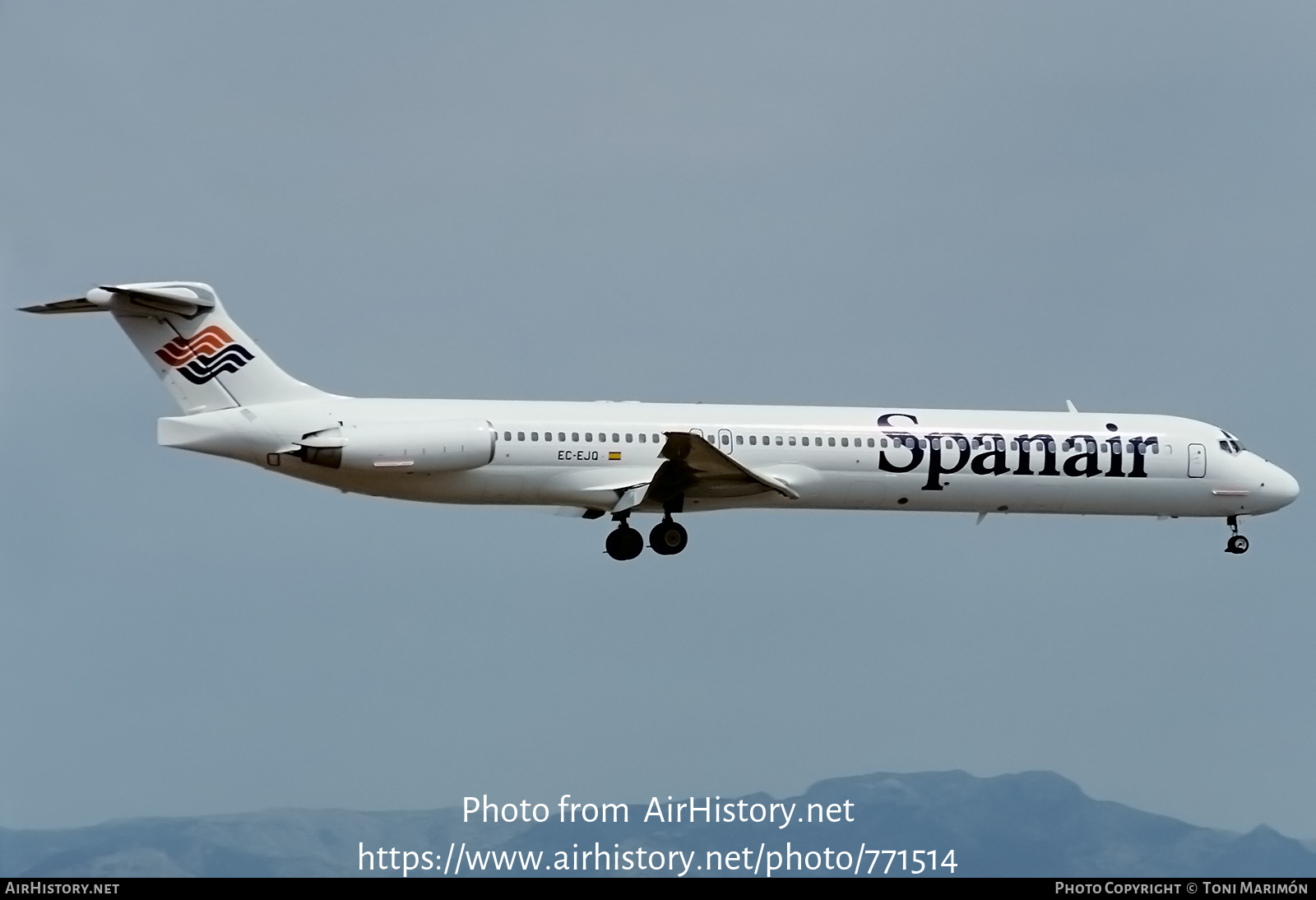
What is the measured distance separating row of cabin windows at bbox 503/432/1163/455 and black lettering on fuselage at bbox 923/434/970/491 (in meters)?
0.01

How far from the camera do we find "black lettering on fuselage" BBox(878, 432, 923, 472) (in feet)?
105

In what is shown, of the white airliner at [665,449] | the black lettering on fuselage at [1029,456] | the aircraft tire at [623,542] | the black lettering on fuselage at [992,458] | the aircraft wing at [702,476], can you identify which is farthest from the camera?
the black lettering on fuselage at [1029,456]

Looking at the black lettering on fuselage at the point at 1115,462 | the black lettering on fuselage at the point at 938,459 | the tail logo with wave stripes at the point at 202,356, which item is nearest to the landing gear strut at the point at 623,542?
the black lettering on fuselage at the point at 938,459

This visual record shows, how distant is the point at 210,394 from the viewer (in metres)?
29.2

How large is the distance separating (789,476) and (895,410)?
8.63 feet

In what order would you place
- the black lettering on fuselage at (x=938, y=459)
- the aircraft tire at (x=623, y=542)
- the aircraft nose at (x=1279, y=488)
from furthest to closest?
the aircraft nose at (x=1279, y=488) → the black lettering on fuselage at (x=938, y=459) → the aircraft tire at (x=623, y=542)

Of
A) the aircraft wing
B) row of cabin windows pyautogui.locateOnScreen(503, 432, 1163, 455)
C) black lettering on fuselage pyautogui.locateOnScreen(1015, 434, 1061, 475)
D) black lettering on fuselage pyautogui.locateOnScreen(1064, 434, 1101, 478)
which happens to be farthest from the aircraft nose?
the aircraft wing

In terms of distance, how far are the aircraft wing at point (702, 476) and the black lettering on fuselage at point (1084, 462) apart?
518 cm

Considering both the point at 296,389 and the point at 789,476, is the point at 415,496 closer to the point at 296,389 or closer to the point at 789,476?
the point at 296,389

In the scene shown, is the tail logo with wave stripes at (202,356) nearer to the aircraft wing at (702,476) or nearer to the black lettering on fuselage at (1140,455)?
the aircraft wing at (702,476)

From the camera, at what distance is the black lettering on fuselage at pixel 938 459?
1270 inches

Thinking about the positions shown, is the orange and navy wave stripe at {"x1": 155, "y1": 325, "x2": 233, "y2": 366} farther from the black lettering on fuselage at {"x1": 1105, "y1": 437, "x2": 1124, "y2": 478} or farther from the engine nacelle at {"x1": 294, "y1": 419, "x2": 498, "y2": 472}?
the black lettering on fuselage at {"x1": 1105, "y1": 437, "x2": 1124, "y2": 478}

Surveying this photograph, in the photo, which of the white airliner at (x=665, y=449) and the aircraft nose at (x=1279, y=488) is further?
the aircraft nose at (x=1279, y=488)
